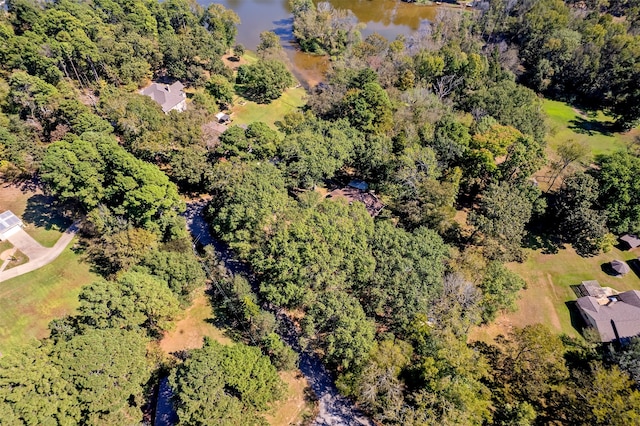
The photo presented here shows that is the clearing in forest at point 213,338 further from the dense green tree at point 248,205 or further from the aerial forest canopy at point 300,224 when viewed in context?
the dense green tree at point 248,205

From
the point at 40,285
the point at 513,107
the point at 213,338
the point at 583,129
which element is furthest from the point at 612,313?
the point at 40,285

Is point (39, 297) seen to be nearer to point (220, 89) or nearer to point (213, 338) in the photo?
point (213, 338)

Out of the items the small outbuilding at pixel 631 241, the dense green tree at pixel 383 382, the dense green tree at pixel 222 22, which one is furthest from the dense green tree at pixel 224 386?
the dense green tree at pixel 222 22

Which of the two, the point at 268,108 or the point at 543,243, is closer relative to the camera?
the point at 543,243

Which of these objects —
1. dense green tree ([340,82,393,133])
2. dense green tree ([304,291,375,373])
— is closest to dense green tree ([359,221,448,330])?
dense green tree ([304,291,375,373])

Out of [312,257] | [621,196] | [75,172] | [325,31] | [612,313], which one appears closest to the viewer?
[312,257]

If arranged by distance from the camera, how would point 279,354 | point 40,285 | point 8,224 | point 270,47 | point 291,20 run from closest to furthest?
1. point 279,354
2. point 40,285
3. point 8,224
4. point 270,47
5. point 291,20
